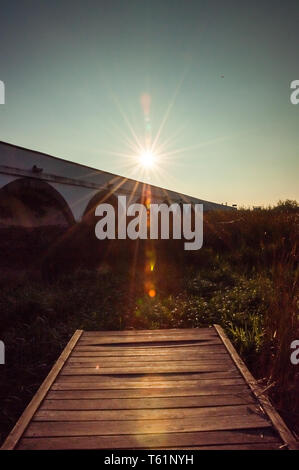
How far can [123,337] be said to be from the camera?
3.86 m

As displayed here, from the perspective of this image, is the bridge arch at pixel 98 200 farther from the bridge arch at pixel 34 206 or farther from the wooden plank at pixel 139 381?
the wooden plank at pixel 139 381

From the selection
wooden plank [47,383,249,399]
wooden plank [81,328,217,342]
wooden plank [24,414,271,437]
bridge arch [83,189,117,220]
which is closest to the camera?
wooden plank [24,414,271,437]

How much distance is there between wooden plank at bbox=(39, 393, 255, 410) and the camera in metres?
2.29

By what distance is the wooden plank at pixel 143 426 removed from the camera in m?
1.99

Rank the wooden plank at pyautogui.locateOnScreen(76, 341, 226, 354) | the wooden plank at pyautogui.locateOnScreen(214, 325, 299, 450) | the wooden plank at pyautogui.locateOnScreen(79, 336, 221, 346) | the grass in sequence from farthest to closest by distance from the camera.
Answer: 1. the wooden plank at pyautogui.locateOnScreen(79, 336, 221, 346)
2. the wooden plank at pyautogui.locateOnScreen(76, 341, 226, 354)
3. the grass
4. the wooden plank at pyautogui.locateOnScreen(214, 325, 299, 450)

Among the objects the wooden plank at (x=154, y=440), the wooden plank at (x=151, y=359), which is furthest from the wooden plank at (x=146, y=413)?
the wooden plank at (x=151, y=359)

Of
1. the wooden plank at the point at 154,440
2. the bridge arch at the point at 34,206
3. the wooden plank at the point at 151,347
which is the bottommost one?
the wooden plank at the point at 154,440

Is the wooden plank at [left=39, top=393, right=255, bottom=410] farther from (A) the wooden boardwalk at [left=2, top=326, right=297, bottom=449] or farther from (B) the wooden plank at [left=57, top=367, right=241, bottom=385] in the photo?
(B) the wooden plank at [left=57, top=367, right=241, bottom=385]

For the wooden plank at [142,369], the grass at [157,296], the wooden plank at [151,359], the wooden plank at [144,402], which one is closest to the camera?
the wooden plank at [144,402]

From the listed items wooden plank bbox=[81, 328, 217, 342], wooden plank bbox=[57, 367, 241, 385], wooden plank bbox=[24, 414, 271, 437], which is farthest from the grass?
wooden plank bbox=[24, 414, 271, 437]

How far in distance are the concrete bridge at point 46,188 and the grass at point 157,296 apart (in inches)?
110

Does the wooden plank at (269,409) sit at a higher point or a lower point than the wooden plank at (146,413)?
higher

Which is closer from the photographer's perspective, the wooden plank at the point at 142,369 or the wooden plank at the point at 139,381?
the wooden plank at the point at 139,381

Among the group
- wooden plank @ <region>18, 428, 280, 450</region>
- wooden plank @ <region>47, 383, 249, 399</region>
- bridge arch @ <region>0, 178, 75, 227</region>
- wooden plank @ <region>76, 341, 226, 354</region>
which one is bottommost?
wooden plank @ <region>18, 428, 280, 450</region>
